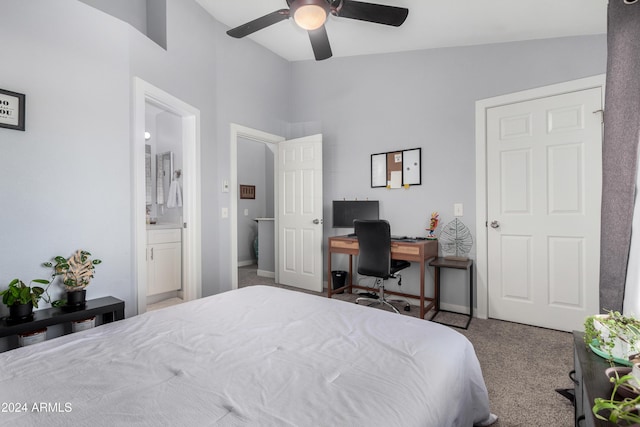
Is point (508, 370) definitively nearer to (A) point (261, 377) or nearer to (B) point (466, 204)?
(B) point (466, 204)

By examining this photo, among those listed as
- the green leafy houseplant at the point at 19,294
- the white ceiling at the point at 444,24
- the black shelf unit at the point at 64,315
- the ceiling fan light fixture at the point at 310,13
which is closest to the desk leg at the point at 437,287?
the white ceiling at the point at 444,24

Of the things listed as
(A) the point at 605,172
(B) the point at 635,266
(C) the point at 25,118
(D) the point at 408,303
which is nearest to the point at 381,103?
(D) the point at 408,303

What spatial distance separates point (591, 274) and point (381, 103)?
8.69 feet

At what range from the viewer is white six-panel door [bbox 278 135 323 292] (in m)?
4.07

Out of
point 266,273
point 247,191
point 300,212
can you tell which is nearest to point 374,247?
point 300,212

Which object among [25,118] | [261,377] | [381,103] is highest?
[381,103]

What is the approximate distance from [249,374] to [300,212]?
129 inches

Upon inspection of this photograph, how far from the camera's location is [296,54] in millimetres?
4188

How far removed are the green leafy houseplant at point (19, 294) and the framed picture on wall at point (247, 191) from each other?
447 cm

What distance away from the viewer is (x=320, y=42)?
2467mm

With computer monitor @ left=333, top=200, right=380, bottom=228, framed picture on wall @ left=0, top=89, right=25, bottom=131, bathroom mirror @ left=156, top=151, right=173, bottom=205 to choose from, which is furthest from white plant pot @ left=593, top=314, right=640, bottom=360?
bathroom mirror @ left=156, top=151, right=173, bottom=205

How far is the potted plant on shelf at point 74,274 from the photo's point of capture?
200 cm

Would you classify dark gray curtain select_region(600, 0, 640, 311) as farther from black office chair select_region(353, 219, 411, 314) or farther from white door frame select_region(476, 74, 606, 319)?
black office chair select_region(353, 219, 411, 314)

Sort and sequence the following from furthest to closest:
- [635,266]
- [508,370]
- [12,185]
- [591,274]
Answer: [591,274] → [508,370] → [12,185] → [635,266]
